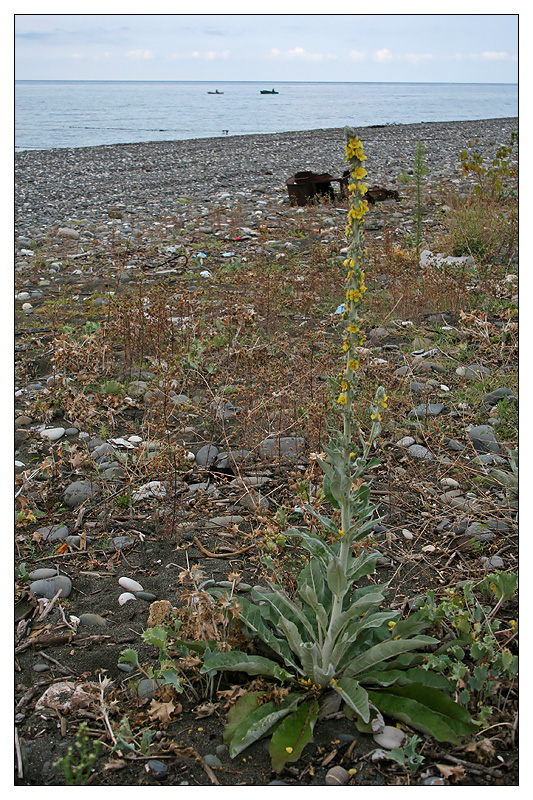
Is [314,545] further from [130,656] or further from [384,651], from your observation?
[130,656]

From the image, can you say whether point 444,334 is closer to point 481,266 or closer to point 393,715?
point 481,266

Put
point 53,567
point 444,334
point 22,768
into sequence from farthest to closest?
point 444,334 < point 53,567 < point 22,768

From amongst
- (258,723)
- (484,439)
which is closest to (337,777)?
(258,723)

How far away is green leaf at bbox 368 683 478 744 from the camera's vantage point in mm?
2309

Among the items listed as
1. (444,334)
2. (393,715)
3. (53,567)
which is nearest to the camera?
(393,715)

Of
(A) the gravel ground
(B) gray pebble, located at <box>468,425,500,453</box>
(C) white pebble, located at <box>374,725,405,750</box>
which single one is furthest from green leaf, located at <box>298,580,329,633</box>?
(A) the gravel ground

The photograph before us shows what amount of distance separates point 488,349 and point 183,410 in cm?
275

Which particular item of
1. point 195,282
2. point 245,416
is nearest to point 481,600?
point 245,416

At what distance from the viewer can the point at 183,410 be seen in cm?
498

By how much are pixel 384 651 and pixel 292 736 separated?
1.58 ft

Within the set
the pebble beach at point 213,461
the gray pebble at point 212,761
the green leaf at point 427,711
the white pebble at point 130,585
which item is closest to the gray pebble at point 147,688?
the pebble beach at point 213,461

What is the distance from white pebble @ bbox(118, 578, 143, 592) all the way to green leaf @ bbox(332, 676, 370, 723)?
120 centimetres

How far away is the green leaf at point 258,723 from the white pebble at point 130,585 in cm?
105

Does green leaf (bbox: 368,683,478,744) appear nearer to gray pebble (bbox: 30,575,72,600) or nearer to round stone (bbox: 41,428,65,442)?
gray pebble (bbox: 30,575,72,600)
